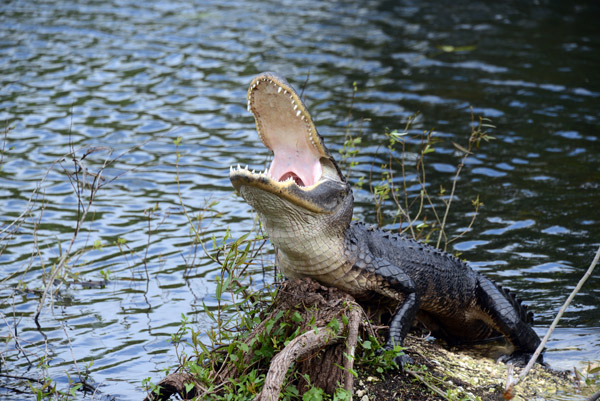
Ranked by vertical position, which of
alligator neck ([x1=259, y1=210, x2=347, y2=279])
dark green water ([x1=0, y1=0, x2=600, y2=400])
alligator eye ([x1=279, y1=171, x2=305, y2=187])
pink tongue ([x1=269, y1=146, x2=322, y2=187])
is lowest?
dark green water ([x1=0, y1=0, x2=600, y2=400])

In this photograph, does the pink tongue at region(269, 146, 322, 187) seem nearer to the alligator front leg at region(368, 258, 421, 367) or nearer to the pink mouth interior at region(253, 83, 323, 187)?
the pink mouth interior at region(253, 83, 323, 187)

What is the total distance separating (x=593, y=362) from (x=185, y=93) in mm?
7991

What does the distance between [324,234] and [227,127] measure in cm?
632

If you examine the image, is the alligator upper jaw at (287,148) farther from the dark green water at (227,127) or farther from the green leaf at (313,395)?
the dark green water at (227,127)

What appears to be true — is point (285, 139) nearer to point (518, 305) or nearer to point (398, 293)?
point (398, 293)

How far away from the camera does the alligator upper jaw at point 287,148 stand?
14.1ft

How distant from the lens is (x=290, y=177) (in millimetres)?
4605

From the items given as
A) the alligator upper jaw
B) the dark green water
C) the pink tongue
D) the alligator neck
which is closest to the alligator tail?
the dark green water

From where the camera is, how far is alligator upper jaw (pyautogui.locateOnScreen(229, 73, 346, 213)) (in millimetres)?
4289

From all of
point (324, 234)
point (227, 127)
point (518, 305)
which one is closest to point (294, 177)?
point (324, 234)

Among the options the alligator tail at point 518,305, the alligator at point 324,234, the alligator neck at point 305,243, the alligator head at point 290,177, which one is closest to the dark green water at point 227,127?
the alligator tail at point 518,305

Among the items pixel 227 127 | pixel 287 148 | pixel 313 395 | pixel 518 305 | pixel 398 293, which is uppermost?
pixel 287 148

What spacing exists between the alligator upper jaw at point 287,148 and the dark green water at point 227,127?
195 cm

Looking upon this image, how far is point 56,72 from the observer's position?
12.6m
